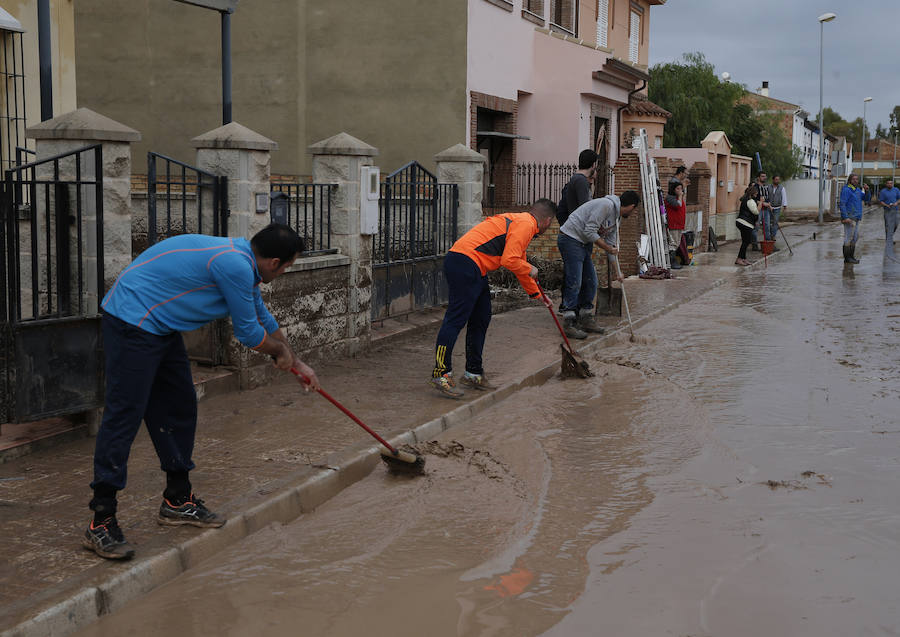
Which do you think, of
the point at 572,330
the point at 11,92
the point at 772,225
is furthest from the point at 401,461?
the point at 772,225

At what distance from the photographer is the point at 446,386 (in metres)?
8.33

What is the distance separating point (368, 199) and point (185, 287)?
5.58m

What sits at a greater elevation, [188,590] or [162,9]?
[162,9]

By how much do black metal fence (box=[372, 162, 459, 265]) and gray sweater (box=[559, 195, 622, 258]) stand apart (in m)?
1.79

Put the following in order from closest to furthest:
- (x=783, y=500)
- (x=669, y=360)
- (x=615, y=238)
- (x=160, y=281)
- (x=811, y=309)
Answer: (x=160, y=281) < (x=783, y=500) < (x=669, y=360) < (x=615, y=238) < (x=811, y=309)

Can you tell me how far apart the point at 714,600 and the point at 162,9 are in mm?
18426

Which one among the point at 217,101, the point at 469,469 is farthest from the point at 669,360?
the point at 217,101

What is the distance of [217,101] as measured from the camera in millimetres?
19750

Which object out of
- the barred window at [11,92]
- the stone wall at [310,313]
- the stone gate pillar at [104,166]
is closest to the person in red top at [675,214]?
the stone wall at [310,313]

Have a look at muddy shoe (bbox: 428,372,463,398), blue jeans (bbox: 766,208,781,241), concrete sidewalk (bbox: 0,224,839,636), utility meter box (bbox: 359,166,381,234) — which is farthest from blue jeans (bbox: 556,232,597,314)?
blue jeans (bbox: 766,208,781,241)

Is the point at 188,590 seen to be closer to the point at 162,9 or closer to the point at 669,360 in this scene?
the point at 669,360

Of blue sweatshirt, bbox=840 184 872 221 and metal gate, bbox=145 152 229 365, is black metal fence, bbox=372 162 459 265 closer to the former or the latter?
metal gate, bbox=145 152 229 365

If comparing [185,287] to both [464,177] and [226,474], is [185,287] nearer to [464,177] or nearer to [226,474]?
[226,474]

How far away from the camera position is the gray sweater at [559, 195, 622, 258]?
11.2 m
